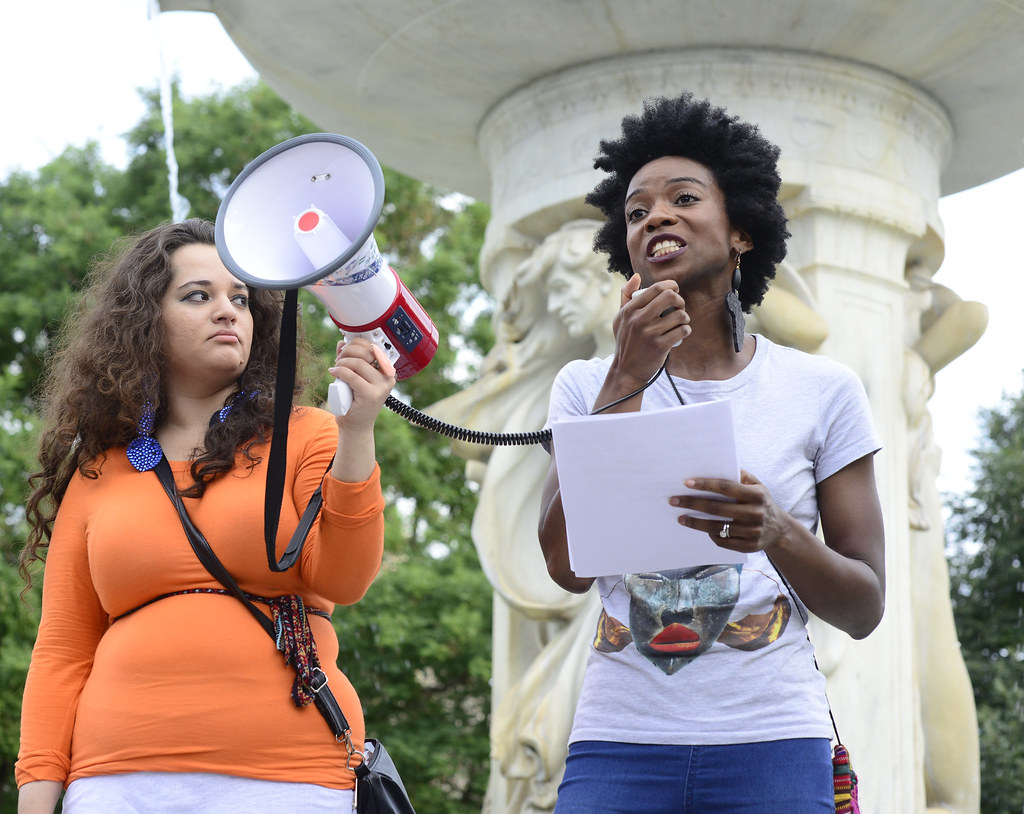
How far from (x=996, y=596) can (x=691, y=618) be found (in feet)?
27.5

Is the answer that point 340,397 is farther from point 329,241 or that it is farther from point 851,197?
point 851,197

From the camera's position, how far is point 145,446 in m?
2.78

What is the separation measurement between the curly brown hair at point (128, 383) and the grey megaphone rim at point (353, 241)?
15.1 inches

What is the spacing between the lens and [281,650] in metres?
2.53

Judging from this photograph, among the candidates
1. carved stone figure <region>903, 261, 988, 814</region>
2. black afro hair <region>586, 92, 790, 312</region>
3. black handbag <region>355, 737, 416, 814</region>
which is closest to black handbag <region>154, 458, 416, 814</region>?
black handbag <region>355, 737, 416, 814</region>

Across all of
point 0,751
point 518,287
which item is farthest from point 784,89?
point 0,751

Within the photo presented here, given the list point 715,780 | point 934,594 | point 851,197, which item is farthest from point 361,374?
point 934,594

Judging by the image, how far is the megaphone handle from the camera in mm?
2412

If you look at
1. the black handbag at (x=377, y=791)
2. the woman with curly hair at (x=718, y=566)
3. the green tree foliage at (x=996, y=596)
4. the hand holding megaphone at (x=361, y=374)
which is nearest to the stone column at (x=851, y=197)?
the woman with curly hair at (x=718, y=566)

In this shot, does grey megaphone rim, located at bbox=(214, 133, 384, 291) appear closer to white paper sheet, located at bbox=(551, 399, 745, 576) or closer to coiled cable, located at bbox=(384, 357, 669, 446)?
coiled cable, located at bbox=(384, 357, 669, 446)

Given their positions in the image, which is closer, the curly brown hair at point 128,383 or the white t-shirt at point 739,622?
the white t-shirt at point 739,622

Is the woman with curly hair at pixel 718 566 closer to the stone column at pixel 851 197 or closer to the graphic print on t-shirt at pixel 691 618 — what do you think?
the graphic print on t-shirt at pixel 691 618

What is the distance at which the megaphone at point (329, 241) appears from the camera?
2420mm

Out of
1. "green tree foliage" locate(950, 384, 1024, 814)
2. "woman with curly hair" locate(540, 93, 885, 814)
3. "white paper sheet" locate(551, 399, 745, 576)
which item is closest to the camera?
"white paper sheet" locate(551, 399, 745, 576)
